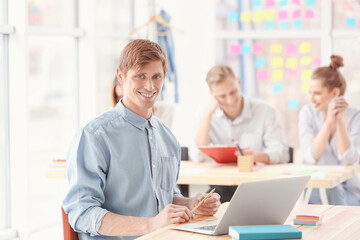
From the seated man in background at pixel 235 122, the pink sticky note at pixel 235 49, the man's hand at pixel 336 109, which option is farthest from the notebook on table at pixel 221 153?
the pink sticky note at pixel 235 49

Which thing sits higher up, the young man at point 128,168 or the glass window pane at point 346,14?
the glass window pane at point 346,14

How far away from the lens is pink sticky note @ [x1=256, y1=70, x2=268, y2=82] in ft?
20.0

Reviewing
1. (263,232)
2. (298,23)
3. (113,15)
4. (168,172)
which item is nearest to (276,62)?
(298,23)

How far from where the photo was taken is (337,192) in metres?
4.02

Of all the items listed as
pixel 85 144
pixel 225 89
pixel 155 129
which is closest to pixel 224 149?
pixel 225 89

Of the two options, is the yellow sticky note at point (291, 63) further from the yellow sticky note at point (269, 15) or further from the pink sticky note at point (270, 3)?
the pink sticky note at point (270, 3)

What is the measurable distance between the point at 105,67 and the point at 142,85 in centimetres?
356

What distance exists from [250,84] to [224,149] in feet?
7.68

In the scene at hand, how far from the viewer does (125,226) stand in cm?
206

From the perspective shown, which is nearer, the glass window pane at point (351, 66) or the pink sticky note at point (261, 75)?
the glass window pane at point (351, 66)

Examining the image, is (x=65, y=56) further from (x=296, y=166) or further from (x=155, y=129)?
(x=155, y=129)

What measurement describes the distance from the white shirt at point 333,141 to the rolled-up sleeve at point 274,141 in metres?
0.15

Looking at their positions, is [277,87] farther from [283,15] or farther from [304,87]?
[283,15]

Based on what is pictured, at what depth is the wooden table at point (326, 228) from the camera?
76.4 inches
